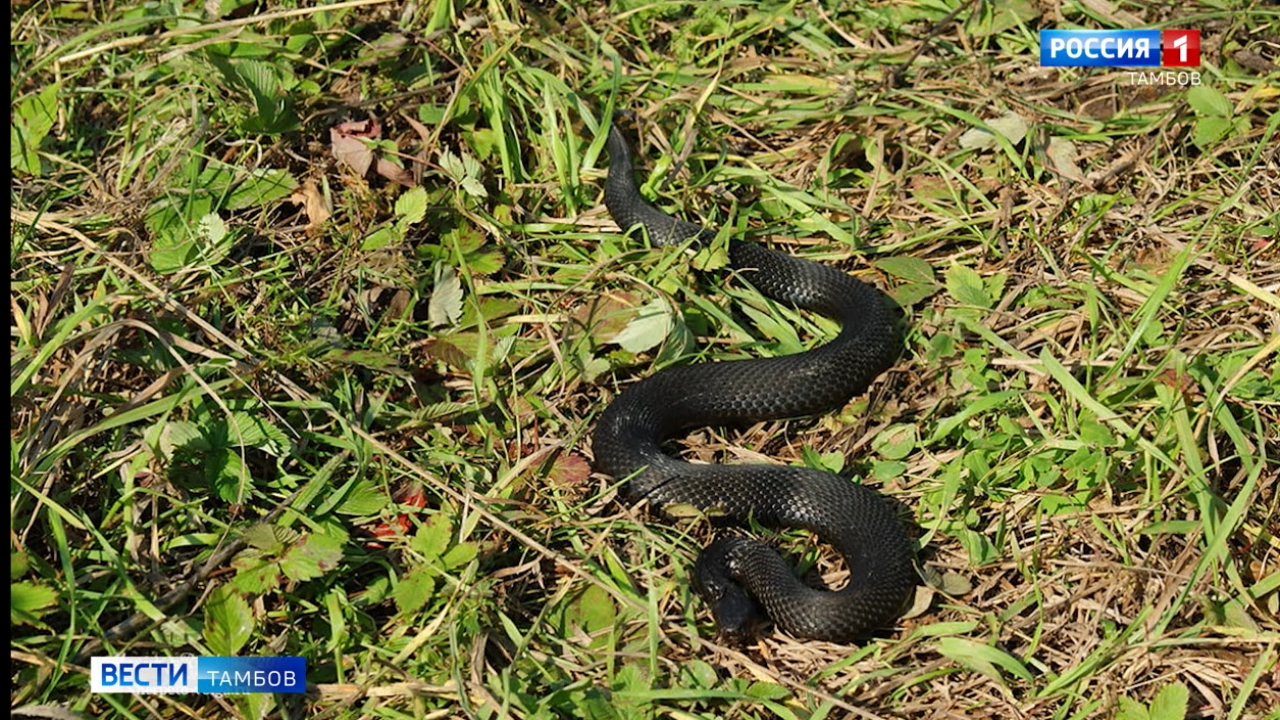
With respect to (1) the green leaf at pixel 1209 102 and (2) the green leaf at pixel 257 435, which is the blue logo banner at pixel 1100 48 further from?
(2) the green leaf at pixel 257 435

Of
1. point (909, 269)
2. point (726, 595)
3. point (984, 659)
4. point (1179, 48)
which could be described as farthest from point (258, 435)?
point (1179, 48)

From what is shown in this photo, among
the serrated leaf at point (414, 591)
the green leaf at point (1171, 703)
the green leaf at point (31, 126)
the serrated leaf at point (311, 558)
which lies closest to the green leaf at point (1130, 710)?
the green leaf at point (1171, 703)

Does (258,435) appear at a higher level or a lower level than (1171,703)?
higher

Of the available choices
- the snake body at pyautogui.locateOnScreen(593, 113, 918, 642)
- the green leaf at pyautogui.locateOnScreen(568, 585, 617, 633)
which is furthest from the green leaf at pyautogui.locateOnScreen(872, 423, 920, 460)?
the green leaf at pyautogui.locateOnScreen(568, 585, 617, 633)

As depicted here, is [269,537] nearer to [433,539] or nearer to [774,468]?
[433,539]

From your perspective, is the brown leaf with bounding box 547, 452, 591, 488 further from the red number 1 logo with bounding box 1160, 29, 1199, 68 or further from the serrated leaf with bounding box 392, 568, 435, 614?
the red number 1 logo with bounding box 1160, 29, 1199, 68

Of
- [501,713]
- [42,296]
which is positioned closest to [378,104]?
[42,296]

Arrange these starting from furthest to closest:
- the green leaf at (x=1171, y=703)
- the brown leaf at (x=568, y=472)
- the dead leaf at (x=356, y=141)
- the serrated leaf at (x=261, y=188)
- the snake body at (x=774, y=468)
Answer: the dead leaf at (x=356, y=141) → the serrated leaf at (x=261, y=188) → the brown leaf at (x=568, y=472) → the snake body at (x=774, y=468) → the green leaf at (x=1171, y=703)
